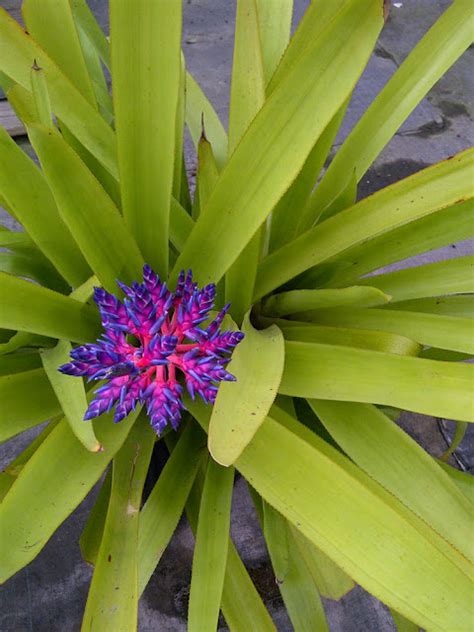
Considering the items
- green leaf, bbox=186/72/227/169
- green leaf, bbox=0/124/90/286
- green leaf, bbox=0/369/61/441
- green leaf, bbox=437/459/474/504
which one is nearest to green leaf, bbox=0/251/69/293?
green leaf, bbox=0/124/90/286

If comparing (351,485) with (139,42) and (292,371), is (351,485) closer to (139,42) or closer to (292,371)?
(292,371)

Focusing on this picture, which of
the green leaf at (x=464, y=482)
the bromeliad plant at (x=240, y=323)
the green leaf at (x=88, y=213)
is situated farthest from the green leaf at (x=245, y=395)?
the green leaf at (x=464, y=482)

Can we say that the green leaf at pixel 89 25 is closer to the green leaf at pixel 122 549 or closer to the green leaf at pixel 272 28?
Result: the green leaf at pixel 272 28

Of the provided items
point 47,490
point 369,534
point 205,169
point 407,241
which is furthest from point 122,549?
point 407,241

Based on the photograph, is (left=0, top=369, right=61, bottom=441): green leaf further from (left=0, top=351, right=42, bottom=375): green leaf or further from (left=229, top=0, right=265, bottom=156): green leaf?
(left=229, top=0, right=265, bottom=156): green leaf

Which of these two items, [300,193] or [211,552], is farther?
[300,193]

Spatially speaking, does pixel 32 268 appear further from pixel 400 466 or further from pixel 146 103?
pixel 400 466

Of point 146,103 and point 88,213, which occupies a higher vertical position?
point 146,103
